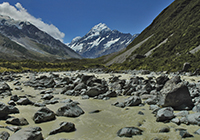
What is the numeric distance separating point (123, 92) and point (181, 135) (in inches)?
374

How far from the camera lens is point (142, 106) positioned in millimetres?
10914

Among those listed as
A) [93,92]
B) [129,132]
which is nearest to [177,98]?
[129,132]

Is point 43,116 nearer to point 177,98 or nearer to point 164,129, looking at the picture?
point 164,129

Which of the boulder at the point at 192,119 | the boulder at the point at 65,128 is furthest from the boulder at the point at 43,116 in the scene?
the boulder at the point at 192,119

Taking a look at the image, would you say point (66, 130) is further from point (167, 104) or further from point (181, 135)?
point (167, 104)

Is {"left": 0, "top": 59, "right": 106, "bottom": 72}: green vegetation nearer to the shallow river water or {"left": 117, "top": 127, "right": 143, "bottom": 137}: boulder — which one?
the shallow river water

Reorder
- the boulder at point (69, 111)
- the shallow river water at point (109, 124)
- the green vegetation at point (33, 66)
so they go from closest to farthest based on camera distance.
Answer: the shallow river water at point (109, 124)
the boulder at point (69, 111)
the green vegetation at point (33, 66)

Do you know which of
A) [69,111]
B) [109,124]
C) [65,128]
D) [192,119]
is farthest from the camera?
[69,111]

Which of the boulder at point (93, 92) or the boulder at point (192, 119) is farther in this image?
the boulder at point (93, 92)

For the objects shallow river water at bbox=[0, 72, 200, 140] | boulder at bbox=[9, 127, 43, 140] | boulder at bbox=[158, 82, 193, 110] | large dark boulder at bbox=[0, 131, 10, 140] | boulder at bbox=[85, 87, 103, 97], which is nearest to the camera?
boulder at bbox=[9, 127, 43, 140]

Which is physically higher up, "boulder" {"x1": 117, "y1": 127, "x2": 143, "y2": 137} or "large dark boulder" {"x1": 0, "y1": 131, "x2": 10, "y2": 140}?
"large dark boulder" {"x1": 0, "y1": 131, "x2": 10, "y2": 140}

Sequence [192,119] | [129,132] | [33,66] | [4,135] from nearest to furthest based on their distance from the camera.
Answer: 1. [4,135]
2. [129,132]
3. [192,119]
4. [33,66]

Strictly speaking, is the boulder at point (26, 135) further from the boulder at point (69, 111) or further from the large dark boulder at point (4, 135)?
the boulder at point (69, 111)

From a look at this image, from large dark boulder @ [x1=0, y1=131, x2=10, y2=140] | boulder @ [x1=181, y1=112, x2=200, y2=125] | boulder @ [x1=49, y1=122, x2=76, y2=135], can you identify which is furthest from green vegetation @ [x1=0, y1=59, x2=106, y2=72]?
boulder @ [x1=181, y1=112, x2=200, y2=125]
